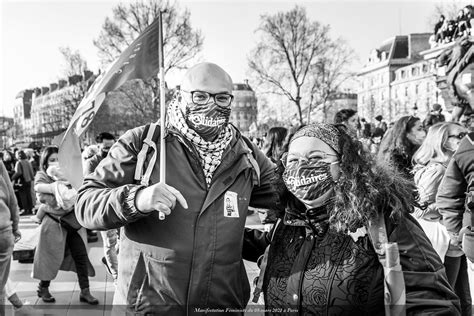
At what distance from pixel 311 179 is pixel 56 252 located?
434 cm

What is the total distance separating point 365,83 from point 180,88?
339 feet

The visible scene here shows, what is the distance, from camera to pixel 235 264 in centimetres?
236

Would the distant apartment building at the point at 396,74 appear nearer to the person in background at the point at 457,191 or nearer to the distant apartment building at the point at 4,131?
the distant apartment building at the point at 4,131

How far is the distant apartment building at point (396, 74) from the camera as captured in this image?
7750cm

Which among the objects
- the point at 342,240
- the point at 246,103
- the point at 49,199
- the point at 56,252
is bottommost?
the point at 56,252

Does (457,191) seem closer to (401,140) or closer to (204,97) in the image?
(401,140)

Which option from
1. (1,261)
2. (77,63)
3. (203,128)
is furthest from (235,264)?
(77,63)

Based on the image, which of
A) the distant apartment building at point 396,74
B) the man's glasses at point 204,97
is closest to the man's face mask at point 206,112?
the man's glasses at point 204,97

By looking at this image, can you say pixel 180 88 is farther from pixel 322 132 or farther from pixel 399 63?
pixel 399 63

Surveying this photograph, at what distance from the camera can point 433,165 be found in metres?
4.39

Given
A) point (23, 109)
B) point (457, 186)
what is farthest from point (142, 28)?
point (23, 109)

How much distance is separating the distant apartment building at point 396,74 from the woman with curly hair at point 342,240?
73101mm

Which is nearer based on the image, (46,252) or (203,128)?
(203,128)

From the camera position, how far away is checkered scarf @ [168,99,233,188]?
2387 mm
